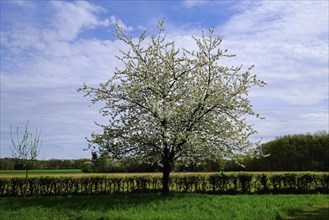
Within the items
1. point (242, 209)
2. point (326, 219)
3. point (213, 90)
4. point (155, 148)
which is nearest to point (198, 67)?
point (213, 90)

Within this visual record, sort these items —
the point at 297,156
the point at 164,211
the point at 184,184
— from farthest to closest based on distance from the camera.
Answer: the point at 297,156 → the point at 184,184 → the point at 164,211

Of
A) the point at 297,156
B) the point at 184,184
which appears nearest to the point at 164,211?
the point at 184,184

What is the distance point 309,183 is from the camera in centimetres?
2175

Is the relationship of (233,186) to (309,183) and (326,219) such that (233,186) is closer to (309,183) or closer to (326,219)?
(309,183)

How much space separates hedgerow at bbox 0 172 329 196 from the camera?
2170 cm

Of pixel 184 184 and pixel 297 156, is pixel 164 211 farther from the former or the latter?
pixel 297 156

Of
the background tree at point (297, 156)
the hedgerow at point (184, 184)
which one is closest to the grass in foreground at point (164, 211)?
the hedgerow at point (184, 184)

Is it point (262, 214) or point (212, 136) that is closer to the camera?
point (262, 214)

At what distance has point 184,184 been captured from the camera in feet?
74.0

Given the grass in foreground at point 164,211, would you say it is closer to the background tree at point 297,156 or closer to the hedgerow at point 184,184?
the hedgerow at point 184,184

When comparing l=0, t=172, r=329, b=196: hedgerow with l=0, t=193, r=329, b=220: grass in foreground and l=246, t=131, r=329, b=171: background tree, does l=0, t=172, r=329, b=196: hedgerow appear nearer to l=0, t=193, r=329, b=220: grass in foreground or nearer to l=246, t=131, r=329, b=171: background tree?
l=0, t=193, r=329, b=220: grass in foreground

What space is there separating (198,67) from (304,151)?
3940 cm

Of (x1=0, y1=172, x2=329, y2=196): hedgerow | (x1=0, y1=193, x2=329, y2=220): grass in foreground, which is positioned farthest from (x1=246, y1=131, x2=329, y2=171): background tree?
(x1=0, y1=193, x2=329, y2=220): grass in foreground

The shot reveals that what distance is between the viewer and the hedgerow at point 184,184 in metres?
21.7
